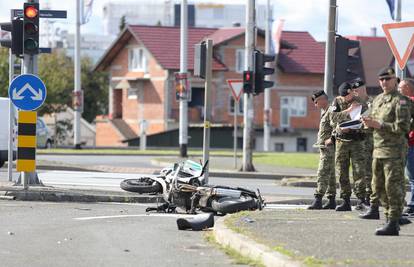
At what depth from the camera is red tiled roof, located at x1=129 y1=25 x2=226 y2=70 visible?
201 feet

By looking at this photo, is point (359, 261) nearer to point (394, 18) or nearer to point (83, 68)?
point (394, 18)

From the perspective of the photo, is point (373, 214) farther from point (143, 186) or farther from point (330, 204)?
point (143, 186)

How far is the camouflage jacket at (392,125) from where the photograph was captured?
11305mm

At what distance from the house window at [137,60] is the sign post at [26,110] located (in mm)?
45635

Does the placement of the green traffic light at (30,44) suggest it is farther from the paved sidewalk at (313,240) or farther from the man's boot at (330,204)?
the man's boot at (330,204)

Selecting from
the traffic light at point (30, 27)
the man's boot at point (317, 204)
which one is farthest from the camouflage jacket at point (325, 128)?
the traffic light at point (30, 27)

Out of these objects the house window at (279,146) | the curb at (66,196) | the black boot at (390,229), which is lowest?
the house window at (279,146)

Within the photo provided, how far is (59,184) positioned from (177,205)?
6658 millimetres

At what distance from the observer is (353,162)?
14.3 m

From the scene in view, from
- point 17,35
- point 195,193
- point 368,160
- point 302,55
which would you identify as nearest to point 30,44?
point 17,35

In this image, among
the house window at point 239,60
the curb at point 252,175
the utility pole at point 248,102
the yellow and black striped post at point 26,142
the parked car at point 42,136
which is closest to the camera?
the yellow and black striped post at point 26,142

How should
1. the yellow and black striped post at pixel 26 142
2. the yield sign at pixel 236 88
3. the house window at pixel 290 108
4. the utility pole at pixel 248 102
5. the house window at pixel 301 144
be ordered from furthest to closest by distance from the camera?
the house window at pixel 290 108, the house window at pixel 301 144, the yield sign at pixel 236 88, the utility pole at pixel 248 102, the yellow and black striped post at pixel 26 142

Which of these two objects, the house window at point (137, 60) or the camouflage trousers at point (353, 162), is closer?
the camouflage trousers at point (353, 162)

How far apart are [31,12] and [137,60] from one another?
46506mm
